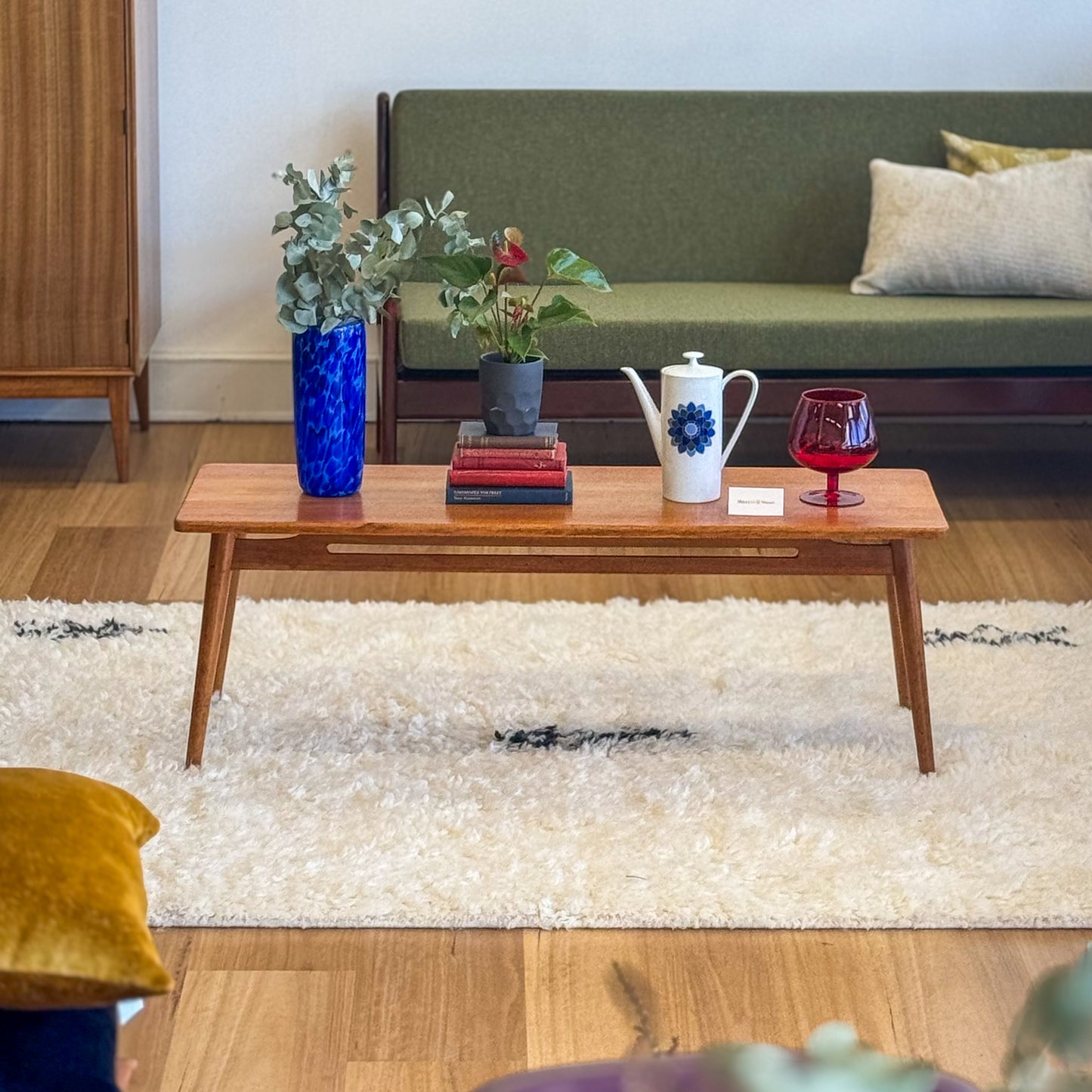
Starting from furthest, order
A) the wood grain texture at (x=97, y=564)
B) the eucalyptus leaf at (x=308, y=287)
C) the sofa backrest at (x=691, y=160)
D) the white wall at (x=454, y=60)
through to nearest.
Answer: the white wall at (x=454, y=60)
the sofa backrest at (x=691, y=160)
the wood grain texture at (x=97, y=564)
the eucalyptus leaf at (x=308, y=287)

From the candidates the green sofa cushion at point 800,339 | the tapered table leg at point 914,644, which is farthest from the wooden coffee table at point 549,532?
the green sofa cushion at point 800,339

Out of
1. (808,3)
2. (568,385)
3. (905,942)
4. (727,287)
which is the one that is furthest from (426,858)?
(808,3)

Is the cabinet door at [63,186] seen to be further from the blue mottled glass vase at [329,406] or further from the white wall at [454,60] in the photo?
the blue mottled glass vase at [329,406]

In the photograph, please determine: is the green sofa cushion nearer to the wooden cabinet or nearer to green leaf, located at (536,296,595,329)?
the wooden cabinet

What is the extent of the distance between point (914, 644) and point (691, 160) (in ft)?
6.90

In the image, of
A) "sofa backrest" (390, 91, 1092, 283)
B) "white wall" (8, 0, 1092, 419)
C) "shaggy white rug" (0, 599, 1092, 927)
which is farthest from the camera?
"white wall" (8, 0, 1092, 419)

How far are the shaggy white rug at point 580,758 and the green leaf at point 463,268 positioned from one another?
69cm

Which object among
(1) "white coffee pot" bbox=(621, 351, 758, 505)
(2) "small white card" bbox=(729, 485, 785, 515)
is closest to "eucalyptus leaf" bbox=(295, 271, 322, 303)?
(1) "white coffee pot" bbox=(621, 351, 758, 505)

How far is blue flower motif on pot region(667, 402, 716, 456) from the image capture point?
2.14 meters

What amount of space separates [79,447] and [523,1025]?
2.72 m

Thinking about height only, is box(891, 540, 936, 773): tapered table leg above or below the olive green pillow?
below

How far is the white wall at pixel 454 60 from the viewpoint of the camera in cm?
398

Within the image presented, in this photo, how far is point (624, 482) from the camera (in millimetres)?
2289

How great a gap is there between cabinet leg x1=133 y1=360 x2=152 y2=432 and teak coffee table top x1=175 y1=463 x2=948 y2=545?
72.8 inches
